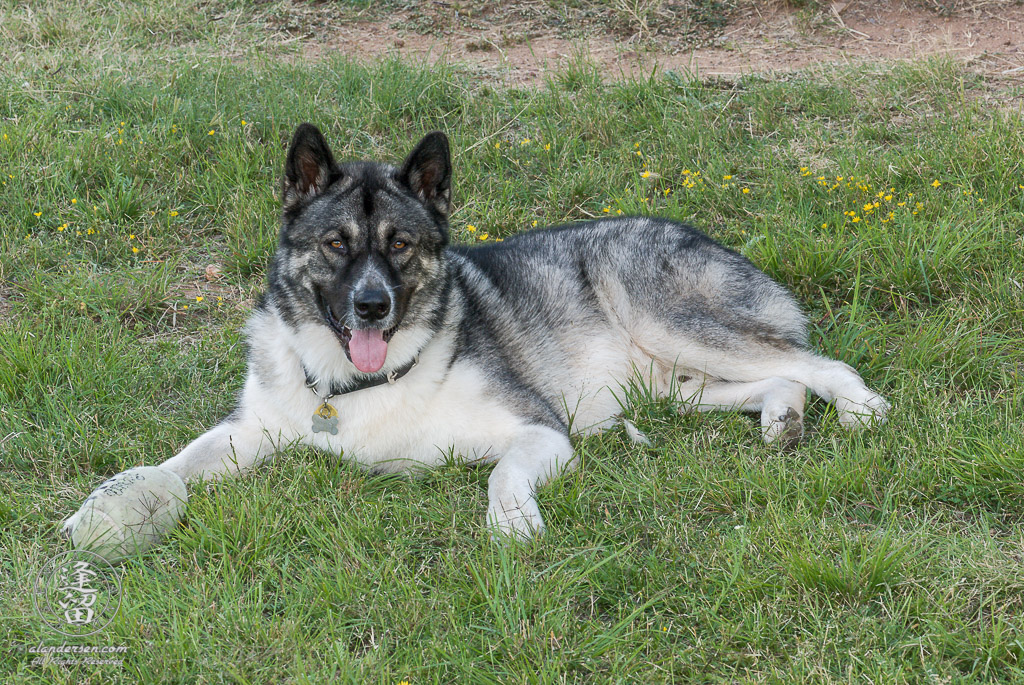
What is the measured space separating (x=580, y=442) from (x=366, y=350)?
963mm

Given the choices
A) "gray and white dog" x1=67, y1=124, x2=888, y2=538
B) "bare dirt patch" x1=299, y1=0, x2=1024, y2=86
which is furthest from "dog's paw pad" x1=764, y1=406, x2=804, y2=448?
"bare dirt patch" x1=299, y1=0, x2=1024, y2=86

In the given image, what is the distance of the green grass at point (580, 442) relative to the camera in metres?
2.82

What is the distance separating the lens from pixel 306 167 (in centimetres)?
382

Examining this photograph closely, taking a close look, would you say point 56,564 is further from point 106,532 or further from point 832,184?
point 832,184

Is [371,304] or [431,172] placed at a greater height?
[431,172]

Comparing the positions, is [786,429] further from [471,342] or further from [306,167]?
[306,167]

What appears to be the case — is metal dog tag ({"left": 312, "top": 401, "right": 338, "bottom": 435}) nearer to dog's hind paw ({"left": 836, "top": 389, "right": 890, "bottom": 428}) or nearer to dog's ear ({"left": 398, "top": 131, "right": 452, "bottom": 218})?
dog's ear ({"left": 398, "top": 131, "right": 452, "bottom": 218})

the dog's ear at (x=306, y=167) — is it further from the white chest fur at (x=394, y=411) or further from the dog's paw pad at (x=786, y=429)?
the dog's paw pad at (x=786, y=429)

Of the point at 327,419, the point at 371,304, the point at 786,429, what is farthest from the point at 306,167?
the point at 786,429

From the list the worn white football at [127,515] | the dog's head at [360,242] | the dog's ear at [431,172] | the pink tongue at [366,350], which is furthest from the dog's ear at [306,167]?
the worn white football at [127,515]

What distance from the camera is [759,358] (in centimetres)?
434

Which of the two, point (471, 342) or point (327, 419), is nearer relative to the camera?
point (327, 419)

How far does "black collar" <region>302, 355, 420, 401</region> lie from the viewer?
12.5 ft

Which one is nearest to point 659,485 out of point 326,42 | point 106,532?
point 106,532
